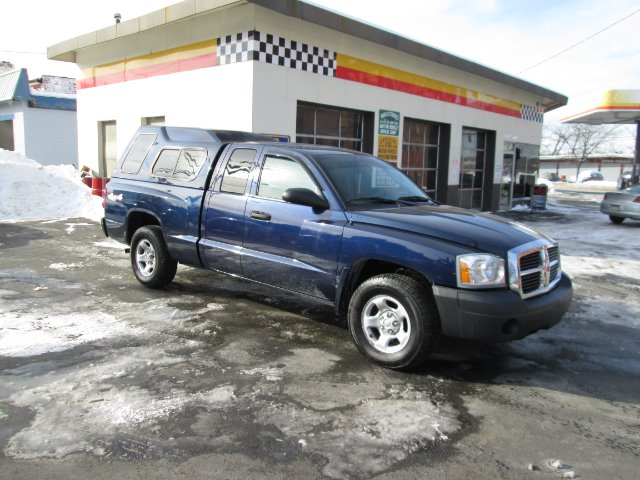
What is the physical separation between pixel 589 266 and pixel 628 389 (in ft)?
17.9

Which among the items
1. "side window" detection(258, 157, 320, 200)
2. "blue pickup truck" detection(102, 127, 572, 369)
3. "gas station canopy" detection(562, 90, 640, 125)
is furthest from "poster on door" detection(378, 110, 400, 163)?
"gas station canopy" detection(562, 90, 640, 125)

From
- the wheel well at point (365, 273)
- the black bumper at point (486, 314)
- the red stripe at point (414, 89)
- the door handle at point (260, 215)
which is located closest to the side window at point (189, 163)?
the door handle at point (260, 215)

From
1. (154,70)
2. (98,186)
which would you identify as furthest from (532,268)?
(98,186)

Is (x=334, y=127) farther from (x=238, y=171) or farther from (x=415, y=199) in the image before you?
(x=415, y=199)

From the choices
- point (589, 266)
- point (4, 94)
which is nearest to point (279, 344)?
point (589, 266)

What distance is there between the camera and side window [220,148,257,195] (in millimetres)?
5398

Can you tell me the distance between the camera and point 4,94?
25469 mm

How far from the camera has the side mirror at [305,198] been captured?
4.58 m

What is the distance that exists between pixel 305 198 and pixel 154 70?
9.01 metres

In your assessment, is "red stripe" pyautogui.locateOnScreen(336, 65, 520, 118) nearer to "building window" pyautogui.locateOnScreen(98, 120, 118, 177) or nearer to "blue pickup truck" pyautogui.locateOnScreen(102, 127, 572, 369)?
"blue pickup truck" pyautogui.locateOnScreen(102, 127, 572, 369)

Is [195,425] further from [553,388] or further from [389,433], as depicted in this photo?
[553,388]

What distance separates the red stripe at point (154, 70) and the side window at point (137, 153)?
165 inches

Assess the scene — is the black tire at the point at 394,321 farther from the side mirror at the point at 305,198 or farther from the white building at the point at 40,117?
the white building at the point at 40,117

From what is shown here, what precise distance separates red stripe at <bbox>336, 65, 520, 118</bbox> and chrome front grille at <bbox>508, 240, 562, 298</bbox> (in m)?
8.03
